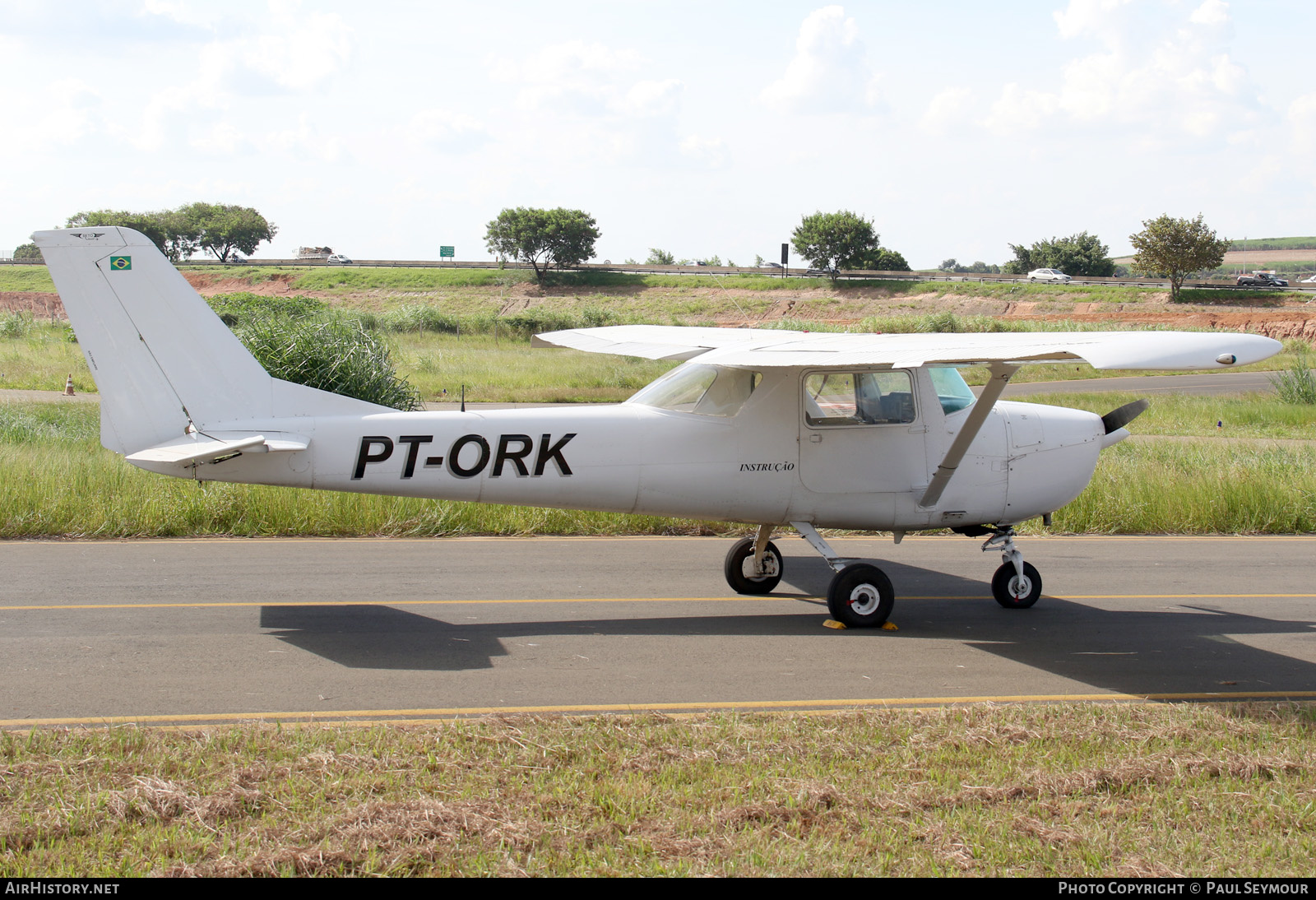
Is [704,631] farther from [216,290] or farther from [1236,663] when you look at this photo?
[216,290]

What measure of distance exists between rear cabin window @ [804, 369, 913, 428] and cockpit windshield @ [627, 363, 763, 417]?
522 mm

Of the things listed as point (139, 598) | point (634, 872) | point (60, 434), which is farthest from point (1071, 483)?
point (60, 434)

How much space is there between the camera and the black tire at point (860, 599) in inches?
341

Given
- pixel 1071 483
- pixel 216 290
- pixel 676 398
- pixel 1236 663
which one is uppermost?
pixel 216 290

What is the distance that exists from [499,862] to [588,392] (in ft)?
91.9

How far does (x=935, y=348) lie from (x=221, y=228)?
135276 millimetres

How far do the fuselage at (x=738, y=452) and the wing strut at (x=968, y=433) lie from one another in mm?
130

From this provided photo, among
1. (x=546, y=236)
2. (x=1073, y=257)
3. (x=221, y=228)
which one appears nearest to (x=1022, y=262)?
(x=1073, y=257)

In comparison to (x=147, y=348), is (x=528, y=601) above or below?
below

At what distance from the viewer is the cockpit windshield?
29.1 ft

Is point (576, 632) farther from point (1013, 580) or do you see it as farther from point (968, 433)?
point (1013, 580)

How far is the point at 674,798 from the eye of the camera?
16.5ft

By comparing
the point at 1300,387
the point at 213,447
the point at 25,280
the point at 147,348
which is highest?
the point at 25,280

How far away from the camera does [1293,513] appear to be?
1361 centimetres
